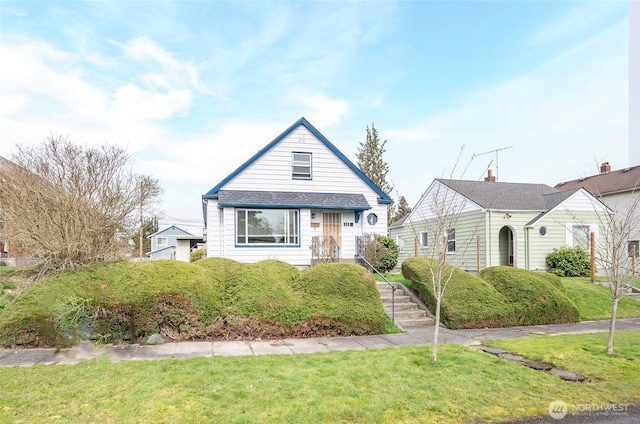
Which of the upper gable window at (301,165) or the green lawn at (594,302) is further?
the upper gable window at (301,165)

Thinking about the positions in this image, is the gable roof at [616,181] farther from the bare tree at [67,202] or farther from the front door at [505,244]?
the bare tree at [67,202]

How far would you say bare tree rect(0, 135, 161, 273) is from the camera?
8562 millimetres

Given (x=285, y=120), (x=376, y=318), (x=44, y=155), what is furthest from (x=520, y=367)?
(x=285, y=120)

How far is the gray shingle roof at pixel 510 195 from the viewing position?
1914 cm

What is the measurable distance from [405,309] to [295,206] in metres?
6.42

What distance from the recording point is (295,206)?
1514 cm

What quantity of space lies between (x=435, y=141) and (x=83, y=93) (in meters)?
15.5

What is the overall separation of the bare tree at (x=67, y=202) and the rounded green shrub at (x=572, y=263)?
1879 cm

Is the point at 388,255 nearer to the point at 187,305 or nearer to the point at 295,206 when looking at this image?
the point at 295,206

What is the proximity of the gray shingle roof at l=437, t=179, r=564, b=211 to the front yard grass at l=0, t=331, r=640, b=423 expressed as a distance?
1287 centimetres

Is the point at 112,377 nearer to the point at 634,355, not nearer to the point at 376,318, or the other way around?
the point at 376,318

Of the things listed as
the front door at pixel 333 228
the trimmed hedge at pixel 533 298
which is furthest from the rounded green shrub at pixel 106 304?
the trimmed hedge at pixel 533 298

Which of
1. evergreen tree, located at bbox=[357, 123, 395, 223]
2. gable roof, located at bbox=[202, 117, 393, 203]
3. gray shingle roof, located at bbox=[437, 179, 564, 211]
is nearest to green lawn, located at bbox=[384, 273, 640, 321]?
gable roof, located at bbox=[202, 117, 393, 203]

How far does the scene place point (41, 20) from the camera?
1055cm
